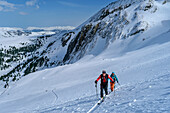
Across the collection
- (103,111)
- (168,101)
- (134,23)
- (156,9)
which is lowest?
(103,111)

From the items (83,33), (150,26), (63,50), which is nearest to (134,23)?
(150,26)

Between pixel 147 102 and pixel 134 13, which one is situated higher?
pixel 134 13

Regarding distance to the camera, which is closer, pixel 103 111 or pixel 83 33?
pixel 103 111

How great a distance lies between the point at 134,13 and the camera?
55.2m

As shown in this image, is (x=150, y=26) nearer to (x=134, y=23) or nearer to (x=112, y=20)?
(x=134, y=23)

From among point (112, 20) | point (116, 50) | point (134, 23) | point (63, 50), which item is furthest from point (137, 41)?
point (63, 50)

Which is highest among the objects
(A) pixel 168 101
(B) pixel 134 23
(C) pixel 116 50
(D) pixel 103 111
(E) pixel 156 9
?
(E) pixel 156 9

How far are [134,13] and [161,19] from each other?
11.2m

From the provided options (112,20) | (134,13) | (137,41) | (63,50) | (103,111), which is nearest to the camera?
(103,111)

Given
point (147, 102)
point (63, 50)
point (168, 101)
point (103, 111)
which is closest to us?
point (168, 101)

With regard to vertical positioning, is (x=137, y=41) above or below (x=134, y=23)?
below

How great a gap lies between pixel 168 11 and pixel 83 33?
40.7 m

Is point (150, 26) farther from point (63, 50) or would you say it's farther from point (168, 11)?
point (63, 50)

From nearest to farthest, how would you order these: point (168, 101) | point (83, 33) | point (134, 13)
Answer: point (168, 101) < point (134, 13) < point (83, 33)
